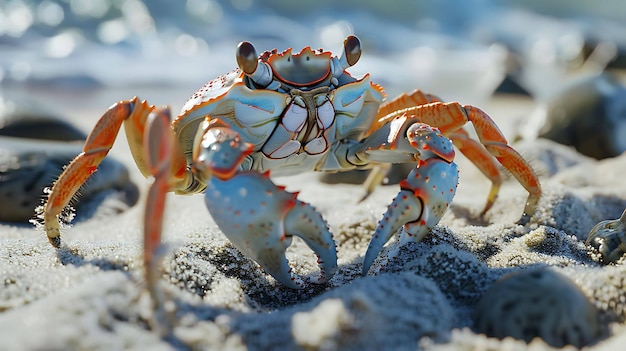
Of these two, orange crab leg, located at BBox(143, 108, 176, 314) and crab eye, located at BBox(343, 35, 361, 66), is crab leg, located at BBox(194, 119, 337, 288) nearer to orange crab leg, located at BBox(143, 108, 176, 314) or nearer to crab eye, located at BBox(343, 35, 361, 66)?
orange crab leg, located at BBox(143, 108, 176, 314)

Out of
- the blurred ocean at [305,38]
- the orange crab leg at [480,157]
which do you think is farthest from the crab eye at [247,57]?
the blurred ocean at [305,38]

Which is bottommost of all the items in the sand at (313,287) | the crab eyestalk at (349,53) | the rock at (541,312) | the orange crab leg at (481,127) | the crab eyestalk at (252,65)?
the sand at (313,287)

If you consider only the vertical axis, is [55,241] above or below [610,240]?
below

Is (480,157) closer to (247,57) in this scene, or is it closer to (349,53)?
(349,53)

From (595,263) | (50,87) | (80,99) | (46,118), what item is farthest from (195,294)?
(50,87)

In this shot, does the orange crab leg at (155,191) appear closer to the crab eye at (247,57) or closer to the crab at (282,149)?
the crab at (282,149)

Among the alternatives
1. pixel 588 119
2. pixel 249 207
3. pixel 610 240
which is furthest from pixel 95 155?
pixel 588 119

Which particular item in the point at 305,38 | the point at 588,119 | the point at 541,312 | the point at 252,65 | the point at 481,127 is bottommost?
the point at 305,38

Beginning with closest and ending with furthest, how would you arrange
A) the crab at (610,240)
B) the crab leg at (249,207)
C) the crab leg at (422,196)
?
the crab leg at (249,207) → the crab leg at (422,196) → the crab at (610,240)
